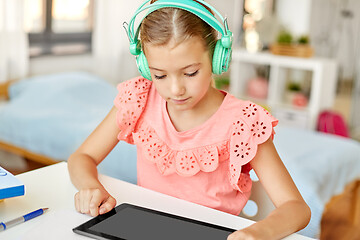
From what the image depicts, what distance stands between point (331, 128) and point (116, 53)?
160 cm

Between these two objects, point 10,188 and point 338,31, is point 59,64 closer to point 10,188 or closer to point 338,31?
point 338,31

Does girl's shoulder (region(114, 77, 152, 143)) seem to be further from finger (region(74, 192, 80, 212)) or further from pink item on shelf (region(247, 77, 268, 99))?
pink item on shelf (region(247, 77, 268, 99))

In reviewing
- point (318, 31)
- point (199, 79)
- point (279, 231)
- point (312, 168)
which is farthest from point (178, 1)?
point (318, 31)

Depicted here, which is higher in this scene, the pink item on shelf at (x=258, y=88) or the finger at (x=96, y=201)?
the finger at (x=96, y=201)

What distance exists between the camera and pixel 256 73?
3.96m

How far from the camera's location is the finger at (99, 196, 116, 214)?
854 millimetres

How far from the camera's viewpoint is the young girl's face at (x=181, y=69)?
0.89 meters

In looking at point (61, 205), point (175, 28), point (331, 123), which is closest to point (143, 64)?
point (175, 28)

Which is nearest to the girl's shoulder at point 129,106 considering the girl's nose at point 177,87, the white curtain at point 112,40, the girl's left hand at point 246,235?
the girl's nose at point 177,87

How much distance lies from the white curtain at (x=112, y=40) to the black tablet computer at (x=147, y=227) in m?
2.65

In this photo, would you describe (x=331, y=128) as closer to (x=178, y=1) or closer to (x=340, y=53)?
(x=340, y=53)

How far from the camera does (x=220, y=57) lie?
3.05ft

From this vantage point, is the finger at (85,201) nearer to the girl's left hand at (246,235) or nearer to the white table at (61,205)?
the white table at (61,205)

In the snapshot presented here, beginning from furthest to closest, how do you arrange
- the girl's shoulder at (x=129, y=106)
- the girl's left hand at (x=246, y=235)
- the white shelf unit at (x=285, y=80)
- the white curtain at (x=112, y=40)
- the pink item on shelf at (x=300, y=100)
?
the pink item on shelf at (x=300, y=100) < the white shelf unit at (x=285, y=80) < the white curtain at (x=112, y=40) < the girl's shoulder at (x=129, y=106) < the girl's left hand at (x=246, y=235)
